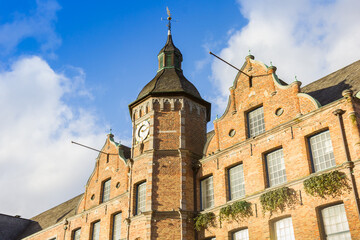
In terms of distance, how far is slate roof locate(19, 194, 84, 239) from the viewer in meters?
37.8

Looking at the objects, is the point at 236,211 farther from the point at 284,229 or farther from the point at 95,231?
the point at 95,231

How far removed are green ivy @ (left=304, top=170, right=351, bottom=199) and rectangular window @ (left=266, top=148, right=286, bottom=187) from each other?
2110 millimetres

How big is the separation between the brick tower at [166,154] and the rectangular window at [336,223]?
775cm

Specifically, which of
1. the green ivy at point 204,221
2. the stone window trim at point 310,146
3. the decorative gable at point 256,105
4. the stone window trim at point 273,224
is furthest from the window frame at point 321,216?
the green ivy at point 204,221

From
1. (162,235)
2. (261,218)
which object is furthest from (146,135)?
(261,218)

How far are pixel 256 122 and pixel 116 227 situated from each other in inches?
458

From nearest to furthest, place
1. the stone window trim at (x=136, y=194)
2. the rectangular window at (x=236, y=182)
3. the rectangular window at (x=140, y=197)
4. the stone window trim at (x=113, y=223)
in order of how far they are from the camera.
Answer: the rectangular window at (x=236, y=182)
the rectangular window at (x=140, y=197)
the stone window trim at (x=136, y=194)
the stone window trim at (x=113, y=223)

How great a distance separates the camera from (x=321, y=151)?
19.2 metres

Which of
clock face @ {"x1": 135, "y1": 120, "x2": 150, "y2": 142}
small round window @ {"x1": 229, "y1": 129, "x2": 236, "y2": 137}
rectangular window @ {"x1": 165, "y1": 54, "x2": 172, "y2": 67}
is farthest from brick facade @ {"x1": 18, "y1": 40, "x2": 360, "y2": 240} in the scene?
rectangular window @ {"x1": 165, "y1": 54, "x2": 172, "y2": 67}

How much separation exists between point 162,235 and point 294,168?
26.2 feet

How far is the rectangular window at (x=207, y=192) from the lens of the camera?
23.6m

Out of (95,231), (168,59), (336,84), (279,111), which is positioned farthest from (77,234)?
(336,84)

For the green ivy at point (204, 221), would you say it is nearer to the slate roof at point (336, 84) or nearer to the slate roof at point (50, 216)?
the slate roof at point (336, 84)

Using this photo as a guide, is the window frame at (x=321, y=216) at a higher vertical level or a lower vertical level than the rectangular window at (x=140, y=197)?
lower
